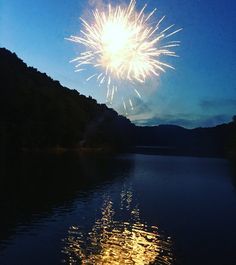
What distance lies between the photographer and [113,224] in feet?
135

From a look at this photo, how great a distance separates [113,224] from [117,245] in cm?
836

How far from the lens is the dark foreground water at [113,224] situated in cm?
3009

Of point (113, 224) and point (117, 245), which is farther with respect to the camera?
point (113, 224)

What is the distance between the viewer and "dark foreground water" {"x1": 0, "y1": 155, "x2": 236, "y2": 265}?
98.7ft

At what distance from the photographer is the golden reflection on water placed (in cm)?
2894

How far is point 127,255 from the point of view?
30.1 meters

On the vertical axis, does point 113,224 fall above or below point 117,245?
above

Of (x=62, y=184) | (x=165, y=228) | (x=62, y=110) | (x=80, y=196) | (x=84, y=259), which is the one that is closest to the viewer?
(x=84, y=259)

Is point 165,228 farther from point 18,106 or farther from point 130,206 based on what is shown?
point 18,106

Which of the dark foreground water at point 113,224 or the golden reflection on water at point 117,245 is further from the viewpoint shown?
the dark foreground water at point 113,224

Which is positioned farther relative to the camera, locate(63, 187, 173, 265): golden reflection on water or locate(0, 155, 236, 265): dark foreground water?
locate(0, 155, 236, 265): dark foreground water

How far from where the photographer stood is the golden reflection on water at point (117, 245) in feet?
94.9

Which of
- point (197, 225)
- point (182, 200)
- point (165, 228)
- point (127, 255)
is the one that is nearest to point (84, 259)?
point (127, 255)

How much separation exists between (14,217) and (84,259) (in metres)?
16.2
